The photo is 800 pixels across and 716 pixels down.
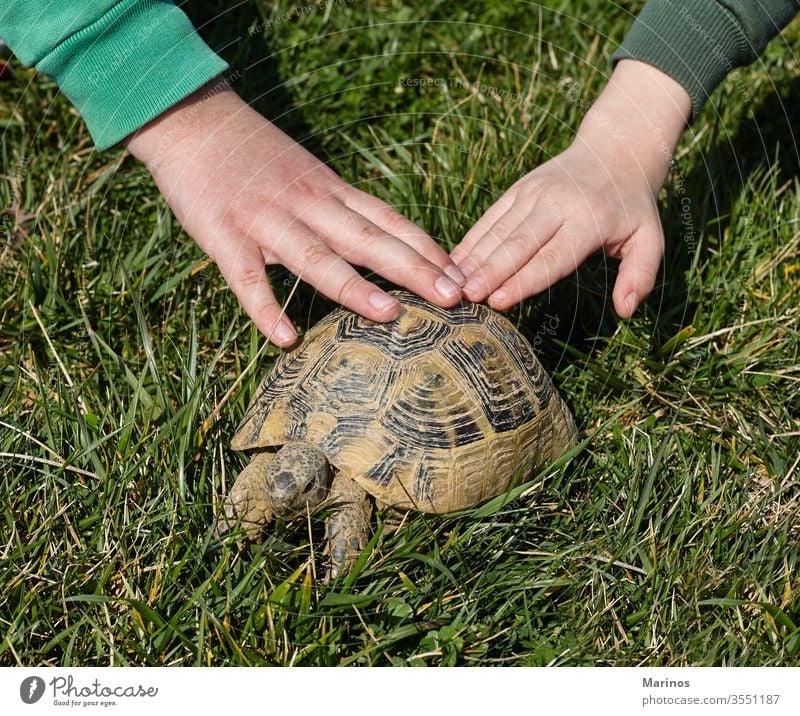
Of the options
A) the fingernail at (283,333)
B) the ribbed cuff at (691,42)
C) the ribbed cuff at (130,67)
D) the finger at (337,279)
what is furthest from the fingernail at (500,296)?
the ribbed cuff at (130,67)

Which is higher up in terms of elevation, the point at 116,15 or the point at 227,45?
the point at 116,15

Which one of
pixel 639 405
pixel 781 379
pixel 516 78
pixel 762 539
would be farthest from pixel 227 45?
pixel 762 539

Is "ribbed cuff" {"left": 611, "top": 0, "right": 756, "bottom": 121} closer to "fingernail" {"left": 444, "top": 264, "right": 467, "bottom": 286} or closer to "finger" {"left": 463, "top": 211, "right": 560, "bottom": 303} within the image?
"finger" {"left": 463, "top": 211, "right": 560, "bottom": 303}

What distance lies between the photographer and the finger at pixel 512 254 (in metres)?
2.55

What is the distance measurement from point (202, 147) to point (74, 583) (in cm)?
141

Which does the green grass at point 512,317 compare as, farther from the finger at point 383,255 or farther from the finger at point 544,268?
the finger at point 383,255

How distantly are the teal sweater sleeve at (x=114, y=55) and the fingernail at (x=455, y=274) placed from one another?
3.36 ft

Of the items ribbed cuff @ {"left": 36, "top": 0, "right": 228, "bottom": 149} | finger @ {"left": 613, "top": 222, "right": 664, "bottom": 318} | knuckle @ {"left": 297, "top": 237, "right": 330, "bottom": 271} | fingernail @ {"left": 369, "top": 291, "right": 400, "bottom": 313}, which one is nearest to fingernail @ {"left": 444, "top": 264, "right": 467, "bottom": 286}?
fingernail @ {"left": 369, "top": 291, "right": 400, "bottom": 313}

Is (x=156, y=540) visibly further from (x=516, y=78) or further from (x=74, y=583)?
(x=516, y=78)

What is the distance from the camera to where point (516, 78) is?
151 inches

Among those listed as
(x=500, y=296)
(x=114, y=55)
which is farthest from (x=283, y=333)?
(x=114, y=55)

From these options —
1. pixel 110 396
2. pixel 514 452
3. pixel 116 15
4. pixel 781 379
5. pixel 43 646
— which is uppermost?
pixel 116 15

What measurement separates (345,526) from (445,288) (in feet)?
2.48

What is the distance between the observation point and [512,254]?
2.58 meters
